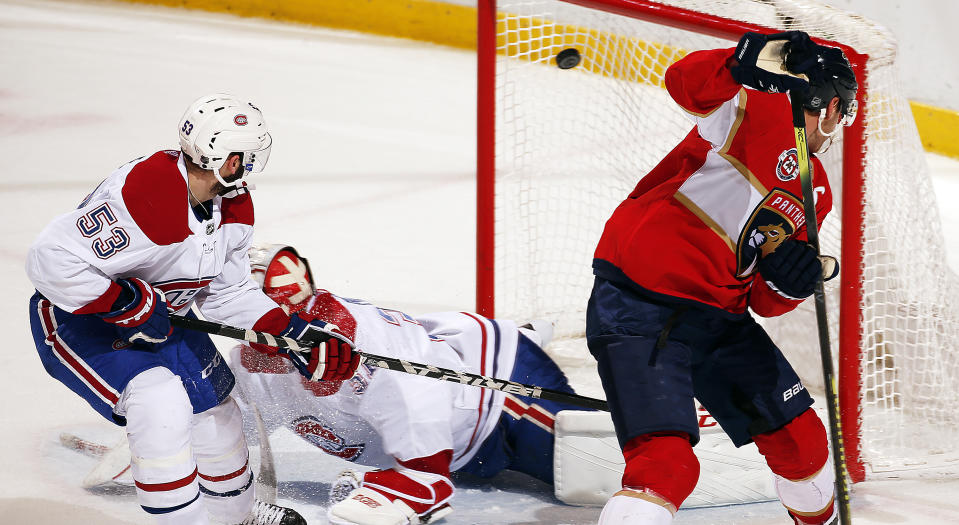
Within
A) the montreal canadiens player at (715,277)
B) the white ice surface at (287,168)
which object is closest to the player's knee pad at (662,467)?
the montreal canadiens player at (715,277)

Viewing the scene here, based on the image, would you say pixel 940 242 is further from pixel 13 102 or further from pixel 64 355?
pixel 13 102

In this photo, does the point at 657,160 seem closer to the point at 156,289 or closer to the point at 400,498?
the point at 400,498

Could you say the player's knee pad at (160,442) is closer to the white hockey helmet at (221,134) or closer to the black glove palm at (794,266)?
the white hockey helmet at (221,134)

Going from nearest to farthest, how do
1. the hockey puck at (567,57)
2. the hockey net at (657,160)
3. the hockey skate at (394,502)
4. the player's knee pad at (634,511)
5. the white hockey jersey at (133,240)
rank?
the player's knee pad at (634,511) < the white hockey jersey at (133,240) < the hockey skate at (394,502) < the hockey net at (657,160) < the hockey puck at (567,57)

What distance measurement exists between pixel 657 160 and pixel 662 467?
1628 millimetres

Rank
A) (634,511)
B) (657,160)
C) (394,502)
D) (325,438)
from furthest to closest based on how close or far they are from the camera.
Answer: (657,160), (325,438), (394,502), (634,511)

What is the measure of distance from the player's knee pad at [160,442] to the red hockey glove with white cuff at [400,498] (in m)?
0.39

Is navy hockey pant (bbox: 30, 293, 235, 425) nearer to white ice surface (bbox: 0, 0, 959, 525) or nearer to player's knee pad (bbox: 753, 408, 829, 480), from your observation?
white ice surface (bbox: 0, 0, 959, 525)

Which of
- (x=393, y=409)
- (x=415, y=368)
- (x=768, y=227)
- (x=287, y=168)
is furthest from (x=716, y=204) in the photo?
(x=287, y=168)

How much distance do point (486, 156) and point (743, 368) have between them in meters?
1.27

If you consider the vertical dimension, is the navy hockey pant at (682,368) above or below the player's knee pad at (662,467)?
above

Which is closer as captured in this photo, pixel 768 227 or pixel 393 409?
pixel 768 227

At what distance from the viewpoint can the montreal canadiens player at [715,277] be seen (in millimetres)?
1843

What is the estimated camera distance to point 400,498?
2.39m
